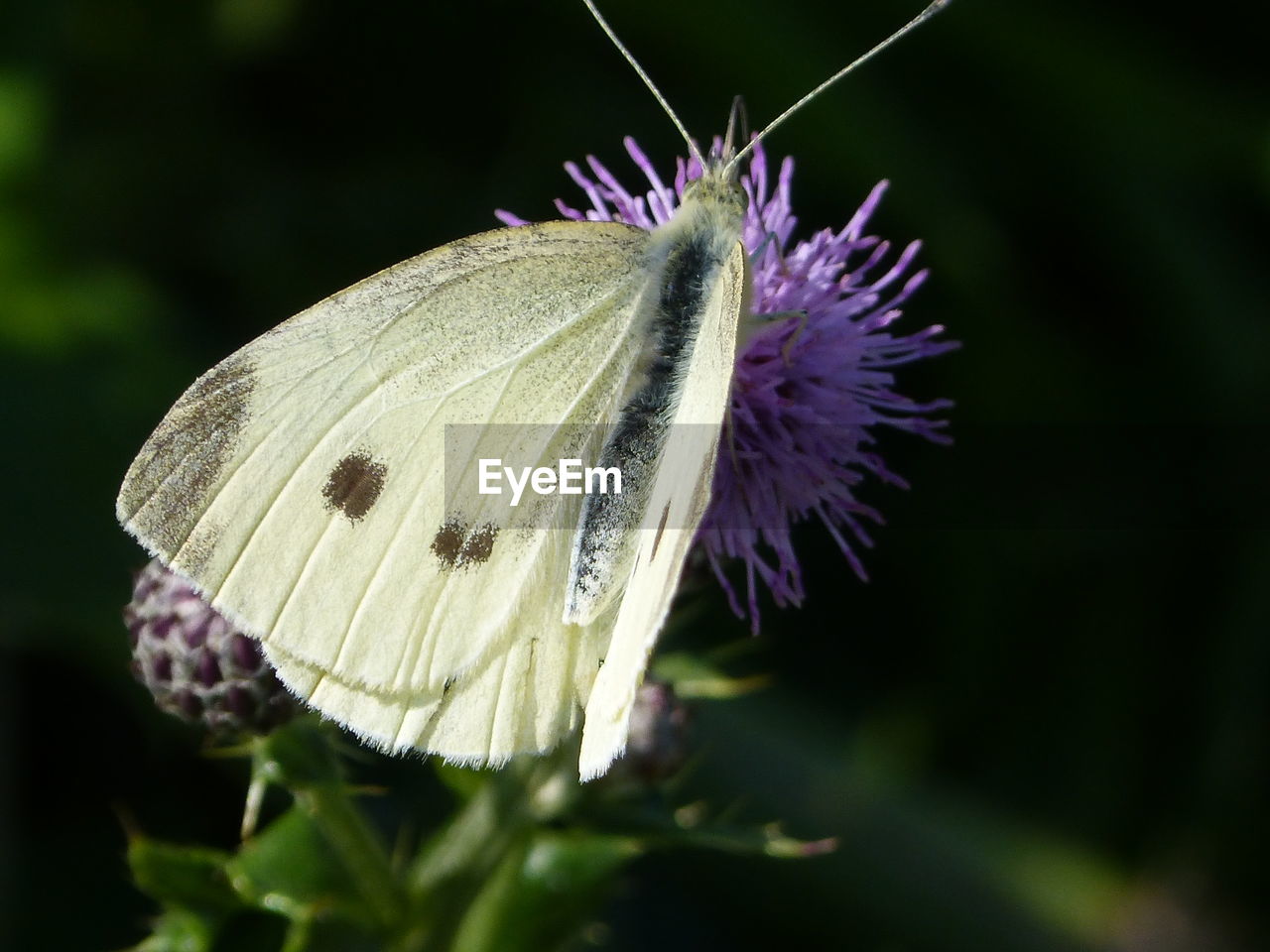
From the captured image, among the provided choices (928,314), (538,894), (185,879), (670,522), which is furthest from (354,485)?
(928,314)

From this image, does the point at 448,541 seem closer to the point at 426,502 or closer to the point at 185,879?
the point at 426,502

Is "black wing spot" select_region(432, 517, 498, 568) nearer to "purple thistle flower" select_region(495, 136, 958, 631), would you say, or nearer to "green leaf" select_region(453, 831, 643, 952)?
"purple thistle flower" select_region(495, 136, 958, 631)

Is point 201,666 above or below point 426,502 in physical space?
below

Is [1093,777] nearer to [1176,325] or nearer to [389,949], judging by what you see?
[1176,325]

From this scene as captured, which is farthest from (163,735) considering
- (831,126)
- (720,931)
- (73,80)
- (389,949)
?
(831,126)

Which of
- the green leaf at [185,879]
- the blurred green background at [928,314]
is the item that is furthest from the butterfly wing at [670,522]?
the blurred green background at [928,314]

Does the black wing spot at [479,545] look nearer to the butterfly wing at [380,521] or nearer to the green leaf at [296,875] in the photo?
the butterfly wing at [380,521]

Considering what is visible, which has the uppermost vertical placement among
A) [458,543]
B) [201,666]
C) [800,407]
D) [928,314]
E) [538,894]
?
[928,314]
